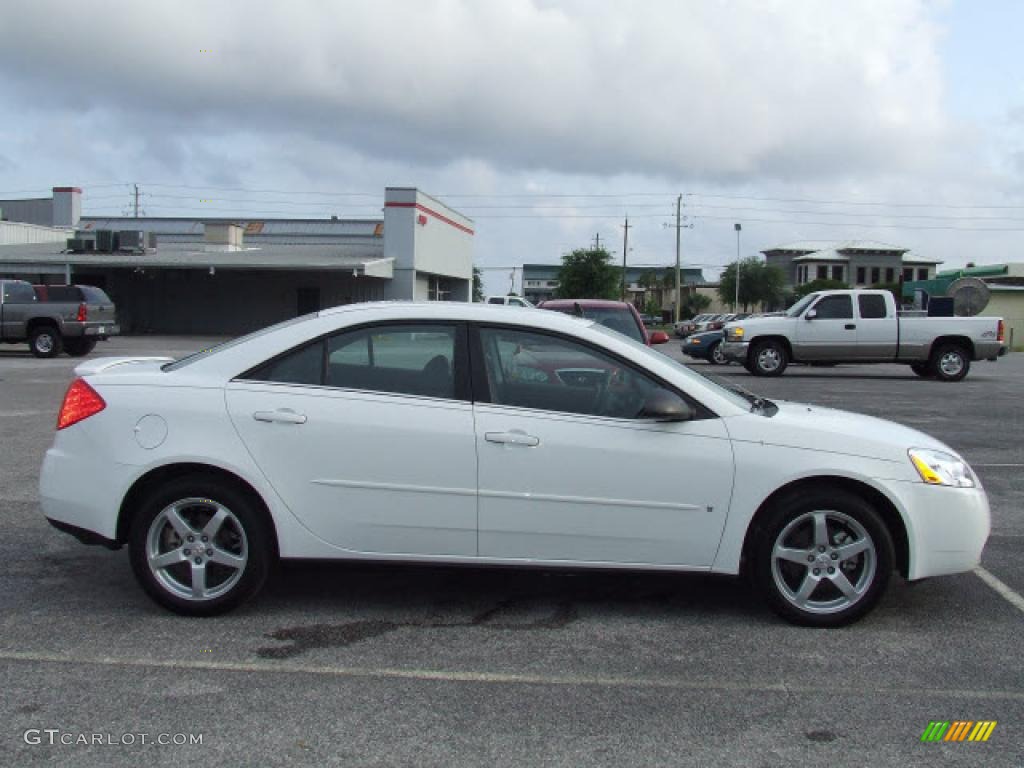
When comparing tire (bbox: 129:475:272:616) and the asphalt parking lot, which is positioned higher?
tire (bbox: 129:475:272:616)

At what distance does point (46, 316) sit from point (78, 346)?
4.76ft

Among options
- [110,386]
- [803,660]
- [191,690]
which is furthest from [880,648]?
[110,386]

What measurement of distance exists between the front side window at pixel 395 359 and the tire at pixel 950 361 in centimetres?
1823

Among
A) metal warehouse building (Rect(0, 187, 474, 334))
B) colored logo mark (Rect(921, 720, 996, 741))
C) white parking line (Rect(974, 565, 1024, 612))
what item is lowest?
colored logo mark (Rect(921, 720, 996, 741))

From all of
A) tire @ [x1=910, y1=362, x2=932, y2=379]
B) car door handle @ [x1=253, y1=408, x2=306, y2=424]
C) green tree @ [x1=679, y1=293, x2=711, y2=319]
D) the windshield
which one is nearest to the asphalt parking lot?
car door handle @ [x1=253, y1=408, x2=306, y2=424]

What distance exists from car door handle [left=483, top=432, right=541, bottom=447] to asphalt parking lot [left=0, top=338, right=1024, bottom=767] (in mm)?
678

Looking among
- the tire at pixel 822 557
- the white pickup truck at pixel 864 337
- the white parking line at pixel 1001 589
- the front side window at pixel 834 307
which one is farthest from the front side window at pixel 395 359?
the front side window at pixel 834 307

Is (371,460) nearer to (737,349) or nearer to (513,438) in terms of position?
(513,438)

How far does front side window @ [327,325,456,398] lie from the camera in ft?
15.2

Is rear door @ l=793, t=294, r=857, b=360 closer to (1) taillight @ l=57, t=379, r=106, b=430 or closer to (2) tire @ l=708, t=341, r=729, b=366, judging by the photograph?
(2) tire @ l=708, t=341, r=729, b=366

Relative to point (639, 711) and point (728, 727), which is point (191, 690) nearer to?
point (639, 711)

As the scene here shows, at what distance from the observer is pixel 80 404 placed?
471cm

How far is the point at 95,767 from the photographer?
10.4 ft

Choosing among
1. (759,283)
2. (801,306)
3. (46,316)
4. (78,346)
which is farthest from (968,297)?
(759,283)
